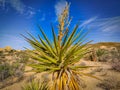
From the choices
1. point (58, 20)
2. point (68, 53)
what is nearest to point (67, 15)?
point (58, 20)

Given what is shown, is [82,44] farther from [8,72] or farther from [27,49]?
[8,72]

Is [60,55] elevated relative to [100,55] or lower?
lower

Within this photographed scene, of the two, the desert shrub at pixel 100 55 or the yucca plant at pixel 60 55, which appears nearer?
the yucca plant at pixel 60 55

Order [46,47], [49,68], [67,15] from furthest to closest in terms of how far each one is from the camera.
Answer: [67,15] < [46,47] < [49,68]

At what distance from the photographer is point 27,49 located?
13.5 feet

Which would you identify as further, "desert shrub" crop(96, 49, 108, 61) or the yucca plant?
"desert shrub" crop(96, 49, 108, 61)

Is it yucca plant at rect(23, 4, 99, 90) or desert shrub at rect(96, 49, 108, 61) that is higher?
desert shrub at rect(96, 49, 108, 61)

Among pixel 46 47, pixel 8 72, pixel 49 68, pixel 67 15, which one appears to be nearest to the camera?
pixel 49 68

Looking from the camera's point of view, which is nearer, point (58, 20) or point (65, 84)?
point (65, 84)

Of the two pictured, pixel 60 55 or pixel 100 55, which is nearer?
pixel 60 55

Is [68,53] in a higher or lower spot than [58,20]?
lower

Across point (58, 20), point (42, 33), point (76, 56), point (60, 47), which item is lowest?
point (76, 56)

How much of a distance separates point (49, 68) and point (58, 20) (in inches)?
62.7

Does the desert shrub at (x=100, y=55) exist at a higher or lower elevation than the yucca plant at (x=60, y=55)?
higher
